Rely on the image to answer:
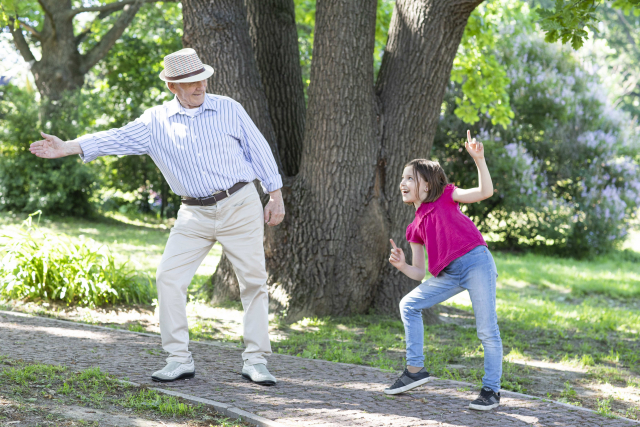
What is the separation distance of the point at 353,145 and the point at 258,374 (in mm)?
2912

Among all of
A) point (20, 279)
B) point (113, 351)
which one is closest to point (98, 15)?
point (20, 279)

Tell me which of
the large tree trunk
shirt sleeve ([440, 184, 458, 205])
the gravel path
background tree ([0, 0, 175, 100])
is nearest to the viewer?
the gravel path

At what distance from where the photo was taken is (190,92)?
13.9 feet

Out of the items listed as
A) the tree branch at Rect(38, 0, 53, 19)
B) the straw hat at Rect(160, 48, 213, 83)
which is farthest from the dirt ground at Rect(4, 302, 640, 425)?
the tree branch at Rect(38, 0, 53, 19)

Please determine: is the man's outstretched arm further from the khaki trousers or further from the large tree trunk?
the large tree trunk

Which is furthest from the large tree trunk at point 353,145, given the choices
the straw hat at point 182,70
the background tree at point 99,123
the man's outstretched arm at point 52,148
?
the background tree at point 99,123

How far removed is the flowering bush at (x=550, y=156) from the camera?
579 inches

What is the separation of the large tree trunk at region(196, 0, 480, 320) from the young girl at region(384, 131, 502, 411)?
2370 millimetres

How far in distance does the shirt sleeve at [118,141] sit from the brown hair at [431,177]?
69.6 inches

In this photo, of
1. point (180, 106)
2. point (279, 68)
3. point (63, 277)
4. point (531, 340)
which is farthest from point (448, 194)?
point (63, 277)

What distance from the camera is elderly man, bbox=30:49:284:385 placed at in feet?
13.7

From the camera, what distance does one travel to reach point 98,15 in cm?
1694

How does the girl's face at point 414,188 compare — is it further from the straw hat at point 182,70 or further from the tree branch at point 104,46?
the tree branch at point 104,46

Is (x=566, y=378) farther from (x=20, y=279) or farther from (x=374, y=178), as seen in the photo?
(x=20, y=279)
